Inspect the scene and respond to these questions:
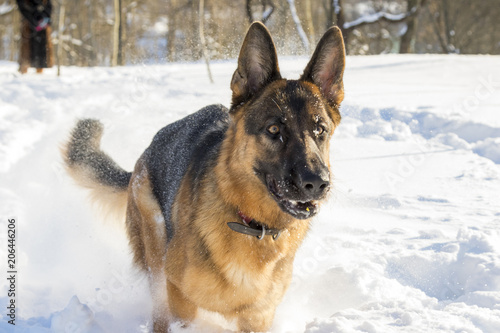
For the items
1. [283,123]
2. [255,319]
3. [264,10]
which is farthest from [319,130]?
[264,10]

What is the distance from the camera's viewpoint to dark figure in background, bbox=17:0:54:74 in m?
12.4

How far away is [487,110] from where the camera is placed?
25.3 feet

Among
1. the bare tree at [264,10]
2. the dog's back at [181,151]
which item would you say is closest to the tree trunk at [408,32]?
the bare tree at [264,10]

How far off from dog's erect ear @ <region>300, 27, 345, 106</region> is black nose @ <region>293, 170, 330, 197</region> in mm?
985

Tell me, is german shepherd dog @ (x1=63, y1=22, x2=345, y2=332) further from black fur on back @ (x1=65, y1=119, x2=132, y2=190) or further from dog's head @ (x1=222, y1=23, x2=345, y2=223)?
black fur on back @ (x1=65, y1=119, x2=132, y2=190)

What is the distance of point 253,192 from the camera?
2920 mm

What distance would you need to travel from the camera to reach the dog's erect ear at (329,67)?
319cm

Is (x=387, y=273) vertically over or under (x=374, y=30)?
over

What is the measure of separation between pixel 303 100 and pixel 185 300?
5.17 ft

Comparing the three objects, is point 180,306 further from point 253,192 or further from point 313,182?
point 313,182

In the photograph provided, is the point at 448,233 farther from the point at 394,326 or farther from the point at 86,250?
the point at 86,250

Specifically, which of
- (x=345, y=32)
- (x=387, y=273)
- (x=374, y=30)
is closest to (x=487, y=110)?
(x=387, y=273)

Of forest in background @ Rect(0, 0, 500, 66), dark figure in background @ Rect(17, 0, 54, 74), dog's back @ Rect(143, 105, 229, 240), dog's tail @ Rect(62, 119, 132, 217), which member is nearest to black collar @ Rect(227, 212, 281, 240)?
dog's back @ Rect(143, 105, 229, 240)

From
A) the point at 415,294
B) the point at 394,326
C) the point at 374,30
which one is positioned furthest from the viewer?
the point at 374,30
